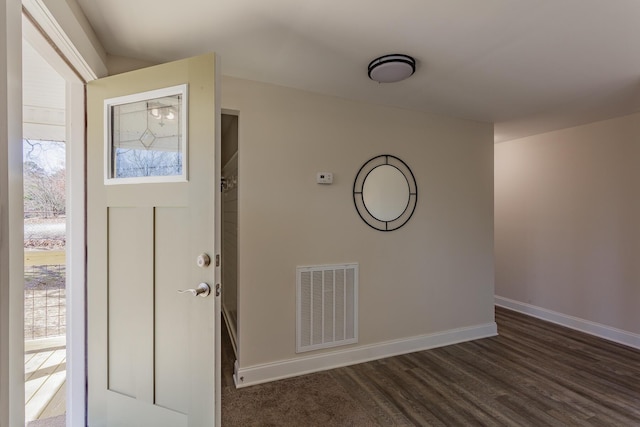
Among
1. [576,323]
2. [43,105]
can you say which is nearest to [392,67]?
[43,105]

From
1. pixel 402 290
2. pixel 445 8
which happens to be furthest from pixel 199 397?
pixel 445 8

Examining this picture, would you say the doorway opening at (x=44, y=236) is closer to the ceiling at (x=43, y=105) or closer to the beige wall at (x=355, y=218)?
the ceiling at (x=43, y=105)

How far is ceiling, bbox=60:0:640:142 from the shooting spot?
4.85 feet

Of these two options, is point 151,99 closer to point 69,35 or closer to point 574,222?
point 69,35

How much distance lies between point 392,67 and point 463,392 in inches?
92.7

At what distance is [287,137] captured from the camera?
2.42m

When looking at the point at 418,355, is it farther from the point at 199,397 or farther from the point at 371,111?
the point at 371,111

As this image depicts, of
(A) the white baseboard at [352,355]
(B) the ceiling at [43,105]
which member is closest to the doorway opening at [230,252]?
(A) the white baseboard at [352,355]

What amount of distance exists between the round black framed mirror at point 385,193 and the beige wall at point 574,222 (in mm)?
2040

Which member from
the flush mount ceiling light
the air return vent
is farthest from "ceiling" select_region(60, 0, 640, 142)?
the air return vent

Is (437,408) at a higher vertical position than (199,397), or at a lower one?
lower

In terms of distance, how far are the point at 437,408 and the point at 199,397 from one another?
1554 millimetres

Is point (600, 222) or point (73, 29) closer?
point (73, 29)

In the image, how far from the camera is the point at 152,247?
1.56 m
